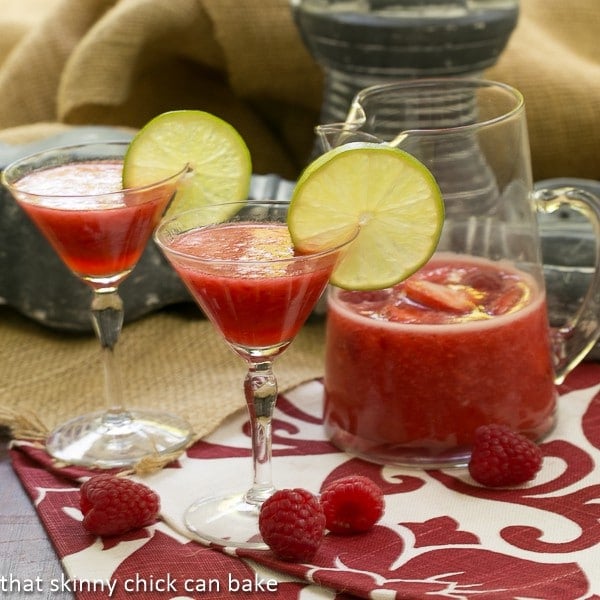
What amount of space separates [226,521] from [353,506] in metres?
0.17

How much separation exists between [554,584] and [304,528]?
0.30 metres

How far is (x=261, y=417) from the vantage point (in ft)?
5.21

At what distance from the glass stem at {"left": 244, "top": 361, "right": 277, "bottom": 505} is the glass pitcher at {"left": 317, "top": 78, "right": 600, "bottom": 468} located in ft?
0.66

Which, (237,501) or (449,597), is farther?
(237,501)

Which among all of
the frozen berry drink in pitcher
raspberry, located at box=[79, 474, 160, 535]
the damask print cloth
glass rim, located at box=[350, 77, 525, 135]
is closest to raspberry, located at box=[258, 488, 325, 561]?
the damask print cloth

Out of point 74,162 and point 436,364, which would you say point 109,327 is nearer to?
point 74,162

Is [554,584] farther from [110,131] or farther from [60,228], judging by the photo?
[110,131]

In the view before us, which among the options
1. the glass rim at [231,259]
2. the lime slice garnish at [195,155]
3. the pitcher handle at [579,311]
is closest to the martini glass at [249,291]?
the glass rim at [231,259]

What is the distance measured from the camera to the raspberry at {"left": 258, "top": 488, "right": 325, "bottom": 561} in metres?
1.47

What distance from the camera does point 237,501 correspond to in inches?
65.3

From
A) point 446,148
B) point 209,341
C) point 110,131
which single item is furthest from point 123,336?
point 446,148

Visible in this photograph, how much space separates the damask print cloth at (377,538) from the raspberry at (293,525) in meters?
0.02

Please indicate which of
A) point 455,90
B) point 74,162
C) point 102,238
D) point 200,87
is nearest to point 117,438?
point 102,238

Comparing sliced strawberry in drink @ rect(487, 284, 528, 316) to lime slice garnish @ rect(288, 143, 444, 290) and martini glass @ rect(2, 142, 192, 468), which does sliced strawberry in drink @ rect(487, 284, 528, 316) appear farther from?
martini glass @ rect(2, 142, 192, 468)
